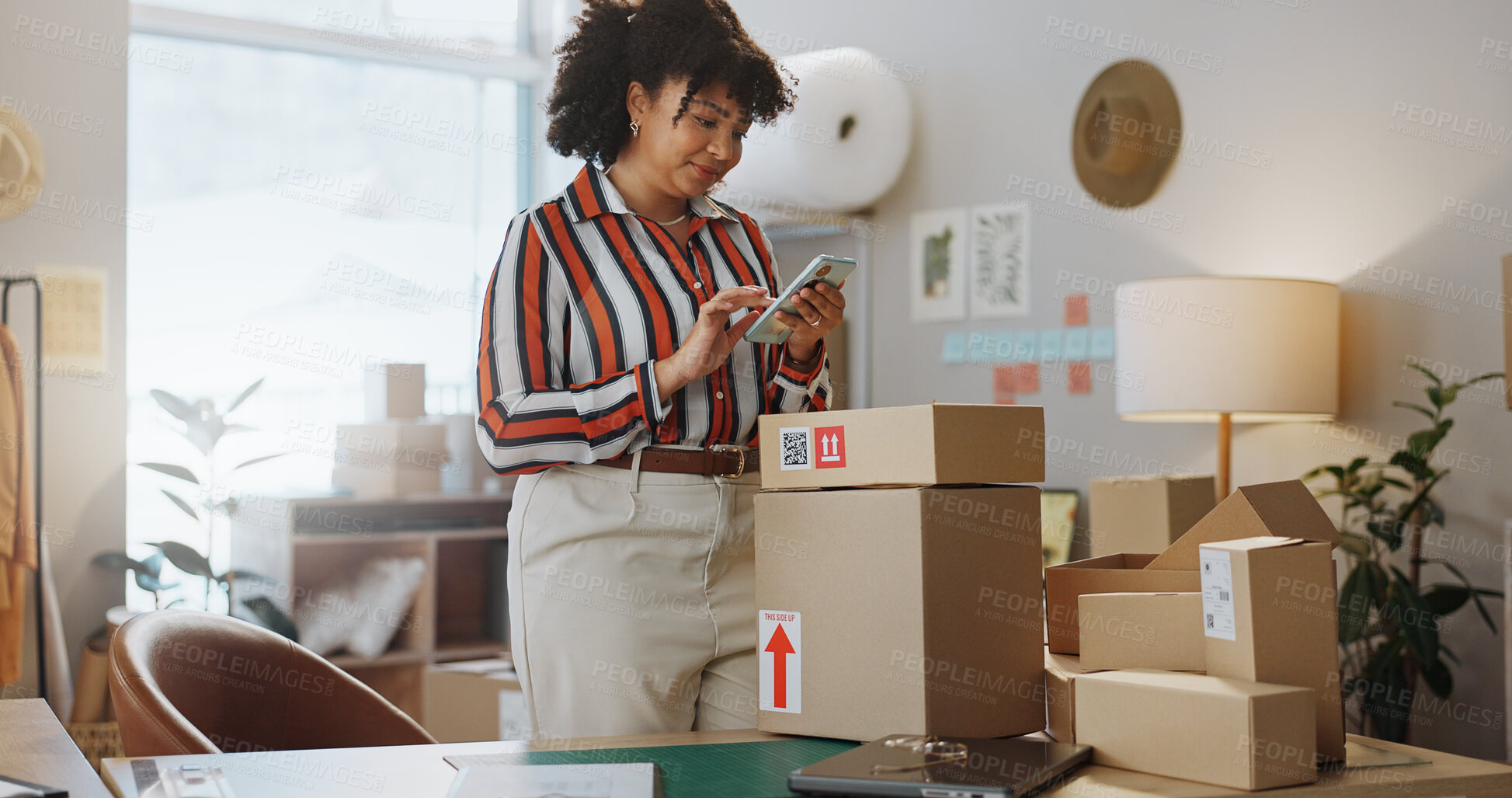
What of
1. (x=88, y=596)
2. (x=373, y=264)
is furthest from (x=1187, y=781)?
(x=373, y=264)

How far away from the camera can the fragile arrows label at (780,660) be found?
51.9 inches

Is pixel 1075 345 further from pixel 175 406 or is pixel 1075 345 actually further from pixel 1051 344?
pixel 175 406

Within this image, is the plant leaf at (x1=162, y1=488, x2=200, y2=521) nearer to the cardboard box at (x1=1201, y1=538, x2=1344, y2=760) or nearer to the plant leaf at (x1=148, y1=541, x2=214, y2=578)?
the plant leaf at (x1=148, y1=541, x2=214, y2=578)

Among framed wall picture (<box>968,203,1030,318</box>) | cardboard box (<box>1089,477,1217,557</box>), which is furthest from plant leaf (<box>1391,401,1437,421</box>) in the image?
framed wall picture (<box>968,203,1030,318</box>)

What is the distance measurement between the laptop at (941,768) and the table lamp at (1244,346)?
5.79ft

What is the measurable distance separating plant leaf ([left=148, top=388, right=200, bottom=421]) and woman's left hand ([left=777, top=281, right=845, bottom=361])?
2.71m

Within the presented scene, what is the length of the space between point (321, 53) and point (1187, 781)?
14.5 feet

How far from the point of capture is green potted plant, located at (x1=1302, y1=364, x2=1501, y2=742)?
8.54ft

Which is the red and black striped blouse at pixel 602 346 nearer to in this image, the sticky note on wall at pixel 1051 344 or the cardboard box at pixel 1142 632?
the cardboard box at pixel 1142 632

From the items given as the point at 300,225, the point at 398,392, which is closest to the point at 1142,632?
the point at 398,392

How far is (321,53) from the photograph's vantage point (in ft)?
15.4

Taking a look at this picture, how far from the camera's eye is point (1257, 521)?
1.31 m

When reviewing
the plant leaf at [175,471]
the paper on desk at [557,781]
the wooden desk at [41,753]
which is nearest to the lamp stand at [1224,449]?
the paper on desk at [557,781]

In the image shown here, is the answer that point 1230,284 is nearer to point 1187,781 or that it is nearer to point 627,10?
point 627,10
